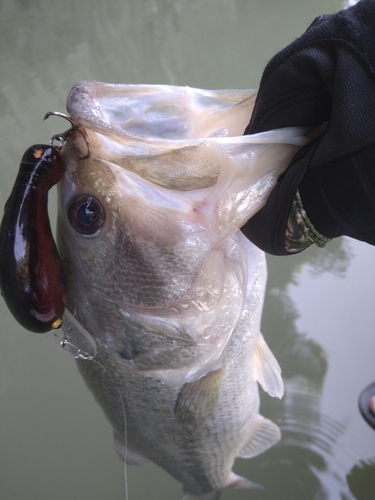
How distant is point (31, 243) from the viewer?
896mm

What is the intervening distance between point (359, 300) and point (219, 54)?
323 cm

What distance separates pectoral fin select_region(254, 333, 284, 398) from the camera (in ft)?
5.23

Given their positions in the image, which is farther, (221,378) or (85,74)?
(85,74)

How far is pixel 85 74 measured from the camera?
4824 millimetres

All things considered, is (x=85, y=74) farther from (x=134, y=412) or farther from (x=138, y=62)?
(x=134, y=412)

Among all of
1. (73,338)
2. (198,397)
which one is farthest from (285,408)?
(73,338)

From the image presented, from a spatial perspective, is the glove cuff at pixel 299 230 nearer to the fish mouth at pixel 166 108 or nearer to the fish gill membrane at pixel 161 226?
the fish gill membrane at pixel 161 226

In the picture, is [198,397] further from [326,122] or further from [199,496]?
[326,122]

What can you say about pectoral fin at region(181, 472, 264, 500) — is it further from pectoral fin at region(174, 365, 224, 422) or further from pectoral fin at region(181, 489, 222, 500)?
pectoral fin at region(174, 365, 224, 422)

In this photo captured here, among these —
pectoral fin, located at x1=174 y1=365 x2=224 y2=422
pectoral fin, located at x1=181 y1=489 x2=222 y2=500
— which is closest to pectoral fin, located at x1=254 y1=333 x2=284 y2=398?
pectoral fin, located at x1=174 y1=365 x2=224 y2=422

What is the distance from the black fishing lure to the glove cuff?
50cm

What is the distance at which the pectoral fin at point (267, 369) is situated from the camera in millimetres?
1593

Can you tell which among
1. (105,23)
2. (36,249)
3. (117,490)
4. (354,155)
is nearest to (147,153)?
(36,249)

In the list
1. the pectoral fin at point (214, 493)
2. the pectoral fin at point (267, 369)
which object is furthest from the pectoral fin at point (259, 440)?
the pectoral fin at point (267, 369)
